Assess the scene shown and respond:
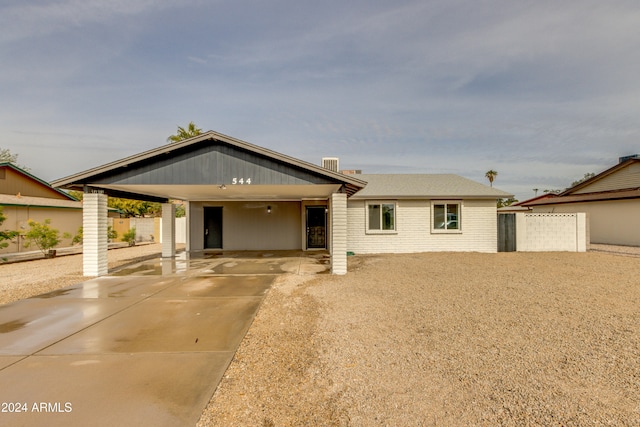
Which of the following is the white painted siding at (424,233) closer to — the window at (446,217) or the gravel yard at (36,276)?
the window at (446,217)

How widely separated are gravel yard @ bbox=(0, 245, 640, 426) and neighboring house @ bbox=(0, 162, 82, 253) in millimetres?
10042

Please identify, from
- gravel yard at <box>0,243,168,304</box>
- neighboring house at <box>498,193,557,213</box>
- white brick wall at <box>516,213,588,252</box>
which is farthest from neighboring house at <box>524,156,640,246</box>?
gravel yard at <box>0,243,168,304</box>

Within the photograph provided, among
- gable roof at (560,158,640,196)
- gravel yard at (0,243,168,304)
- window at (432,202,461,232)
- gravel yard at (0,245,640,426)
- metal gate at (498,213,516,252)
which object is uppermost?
gable roof at (560,158,640,196)

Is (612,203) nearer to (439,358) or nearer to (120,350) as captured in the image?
(439,358)

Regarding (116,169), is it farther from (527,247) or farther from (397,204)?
(527,247)

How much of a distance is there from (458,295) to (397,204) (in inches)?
297

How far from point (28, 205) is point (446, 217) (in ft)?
68.1

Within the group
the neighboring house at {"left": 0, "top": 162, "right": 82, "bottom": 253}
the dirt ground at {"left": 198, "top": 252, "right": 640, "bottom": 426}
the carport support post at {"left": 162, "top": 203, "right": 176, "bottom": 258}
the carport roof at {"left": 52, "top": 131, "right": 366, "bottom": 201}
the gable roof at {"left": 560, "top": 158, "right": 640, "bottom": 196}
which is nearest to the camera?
the dirt ground at {"left": 198, "top": 252, "right": 640, "bottom": 426}

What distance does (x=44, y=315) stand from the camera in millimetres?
5574

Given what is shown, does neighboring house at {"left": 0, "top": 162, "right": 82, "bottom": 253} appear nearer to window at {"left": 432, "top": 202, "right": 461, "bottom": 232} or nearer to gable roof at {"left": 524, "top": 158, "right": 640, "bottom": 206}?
window at {"left": 432, "top": 202, "right": 461, "bottom": 232}

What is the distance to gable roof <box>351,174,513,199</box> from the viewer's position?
1365cm

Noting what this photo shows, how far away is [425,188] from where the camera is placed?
14414mm

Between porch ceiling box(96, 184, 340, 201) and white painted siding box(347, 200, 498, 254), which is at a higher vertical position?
porch ceiling box(96, 184, 340, 201)

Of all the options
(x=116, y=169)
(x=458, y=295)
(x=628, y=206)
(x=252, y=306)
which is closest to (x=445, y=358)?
(x=458, y=295)
